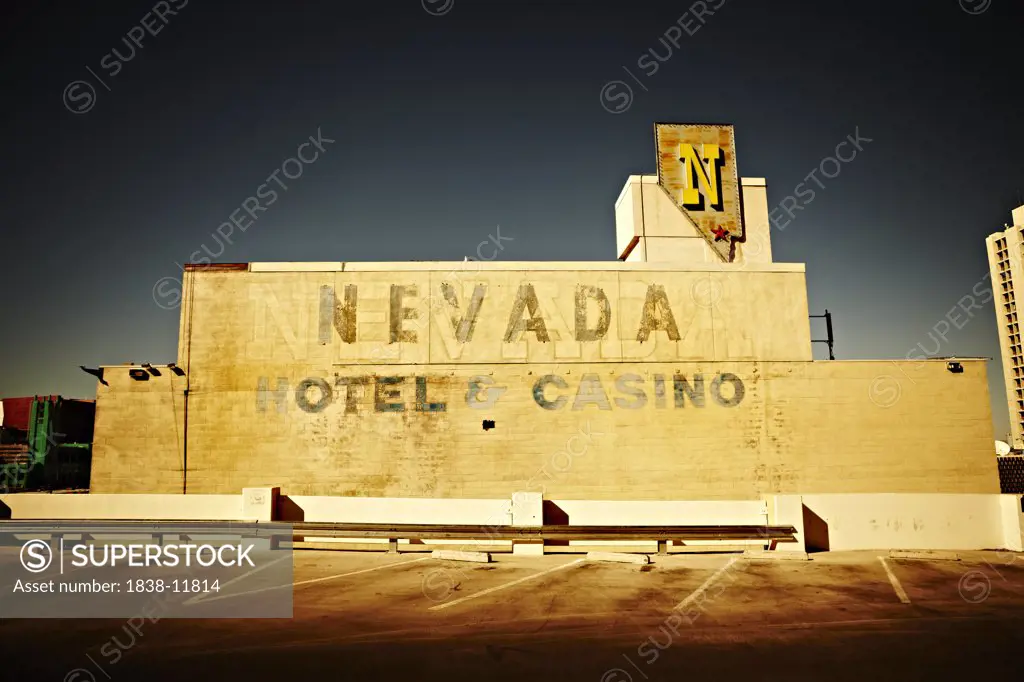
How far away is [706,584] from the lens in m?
13.7

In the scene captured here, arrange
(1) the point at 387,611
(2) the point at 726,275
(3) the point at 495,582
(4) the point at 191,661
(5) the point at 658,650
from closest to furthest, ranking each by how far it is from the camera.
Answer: (4) the point at 191,661 < (5) the point at 658,650 < (1) the point at 387,611 < (3) the point at 495,582 < (2) the point at 726,275

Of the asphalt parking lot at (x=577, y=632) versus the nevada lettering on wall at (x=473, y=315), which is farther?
the nevada lettering on wall at (x=473, y=315)

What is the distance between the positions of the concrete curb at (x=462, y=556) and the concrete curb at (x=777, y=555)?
729 centimetres

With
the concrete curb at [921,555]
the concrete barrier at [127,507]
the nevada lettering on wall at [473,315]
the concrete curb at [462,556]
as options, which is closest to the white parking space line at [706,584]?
the concrete curb at [921,555]

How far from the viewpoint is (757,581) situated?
13969 mm

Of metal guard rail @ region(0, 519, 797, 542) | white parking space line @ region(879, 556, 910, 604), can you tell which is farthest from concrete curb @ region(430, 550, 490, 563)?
white parking space line @ region(879, 556, 910, 604)

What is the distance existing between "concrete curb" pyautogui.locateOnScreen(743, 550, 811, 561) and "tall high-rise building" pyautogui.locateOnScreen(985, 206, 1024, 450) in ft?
277

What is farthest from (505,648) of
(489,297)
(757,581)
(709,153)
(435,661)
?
(709,153)

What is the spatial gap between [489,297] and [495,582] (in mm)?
13979

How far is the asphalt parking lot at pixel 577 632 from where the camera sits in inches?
314

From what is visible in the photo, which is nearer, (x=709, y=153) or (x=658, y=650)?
(x=658, y=650)

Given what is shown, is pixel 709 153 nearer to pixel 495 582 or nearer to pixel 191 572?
pixel 495 582

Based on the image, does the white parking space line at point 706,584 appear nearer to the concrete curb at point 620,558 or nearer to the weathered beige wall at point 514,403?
the concrete curb at point 620,558

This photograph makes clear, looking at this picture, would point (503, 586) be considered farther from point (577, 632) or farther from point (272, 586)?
point (272, 586)
